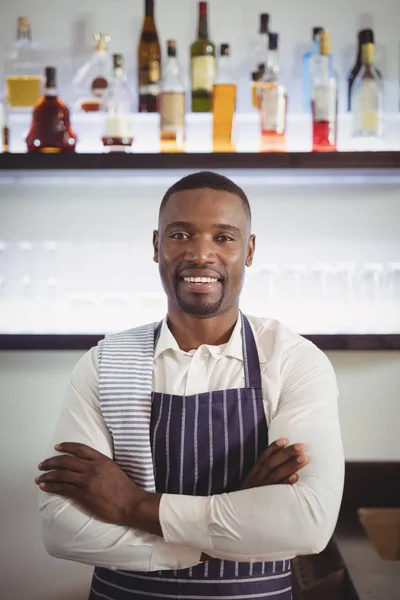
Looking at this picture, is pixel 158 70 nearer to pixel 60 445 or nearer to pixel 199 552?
pixel 60 445

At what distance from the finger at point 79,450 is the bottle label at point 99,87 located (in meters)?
1.05

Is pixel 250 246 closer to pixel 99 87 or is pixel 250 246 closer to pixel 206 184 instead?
pixel 206 184

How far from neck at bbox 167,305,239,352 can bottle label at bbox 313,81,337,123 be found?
0.66 meters

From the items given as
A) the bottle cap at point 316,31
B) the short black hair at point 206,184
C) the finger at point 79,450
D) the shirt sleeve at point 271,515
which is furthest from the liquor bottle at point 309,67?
the finger at point 79,450

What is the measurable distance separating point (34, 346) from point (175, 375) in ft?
1.97

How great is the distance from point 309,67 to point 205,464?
1204 millimetres

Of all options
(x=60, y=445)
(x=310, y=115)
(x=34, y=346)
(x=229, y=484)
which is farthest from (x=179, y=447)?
(x=310, y=115)

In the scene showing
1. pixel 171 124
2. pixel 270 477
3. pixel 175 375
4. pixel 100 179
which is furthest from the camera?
pixel 100 179

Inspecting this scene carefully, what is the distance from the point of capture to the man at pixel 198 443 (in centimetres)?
112

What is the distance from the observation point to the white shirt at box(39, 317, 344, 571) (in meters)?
1.10

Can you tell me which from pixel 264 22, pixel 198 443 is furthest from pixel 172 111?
pixel 198 443

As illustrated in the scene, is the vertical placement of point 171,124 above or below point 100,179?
above

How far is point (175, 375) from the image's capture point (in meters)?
1.31

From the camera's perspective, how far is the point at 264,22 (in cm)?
182
